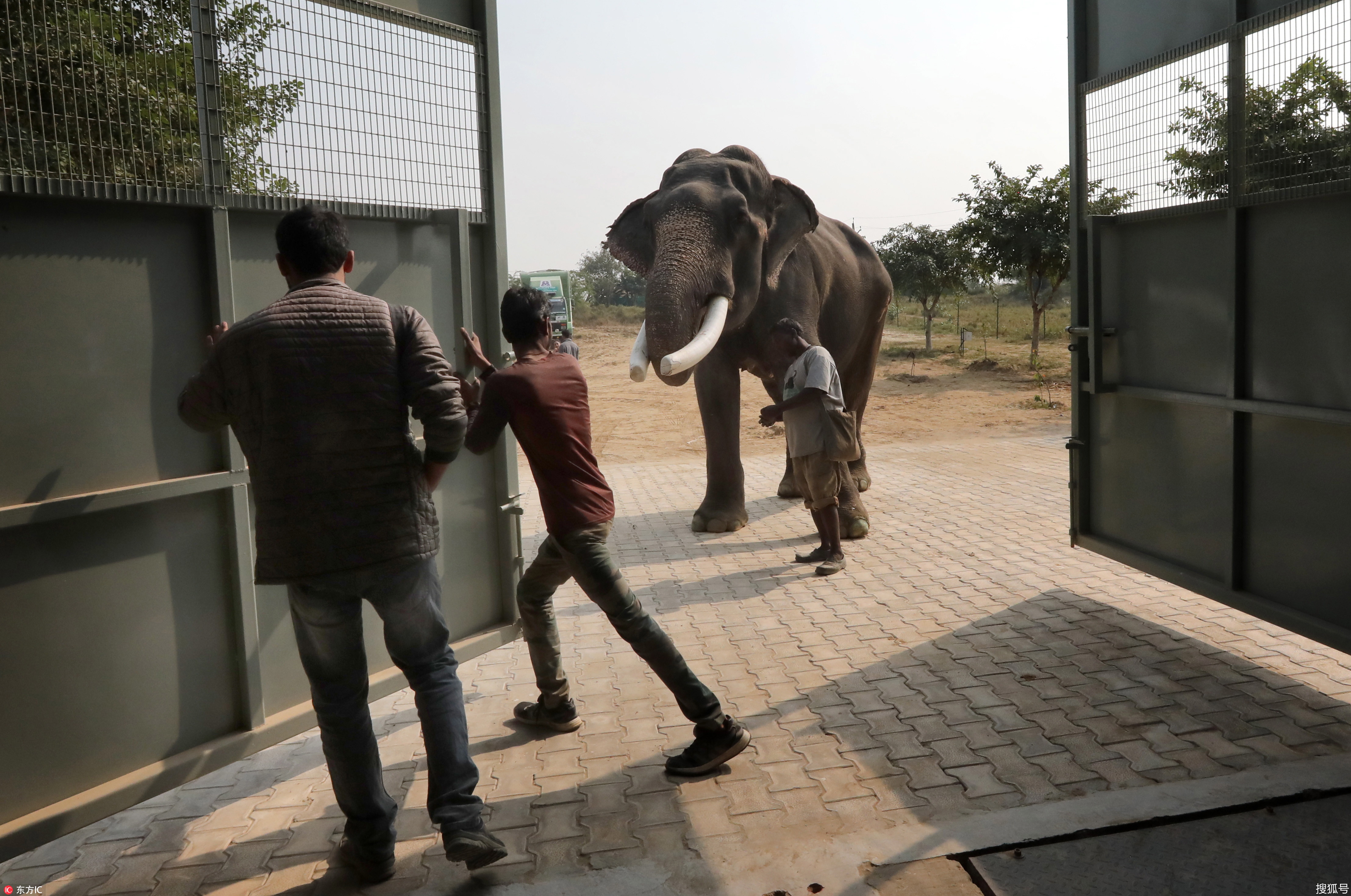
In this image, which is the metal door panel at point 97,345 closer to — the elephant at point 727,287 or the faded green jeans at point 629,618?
the faded green jeans at point 629,618

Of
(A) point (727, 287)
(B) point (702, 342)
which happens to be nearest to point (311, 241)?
(B) point (702, 342)

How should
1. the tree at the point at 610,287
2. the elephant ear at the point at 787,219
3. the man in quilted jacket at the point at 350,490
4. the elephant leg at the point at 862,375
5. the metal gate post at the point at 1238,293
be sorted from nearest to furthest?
the man in quilted jacket at the point at 350,490 < the metal gate post at the point at 1238,293 < the elephant ear at the point at 787,219 < the elephant leg at the point at 862,375 < the tree at the point at 610,287

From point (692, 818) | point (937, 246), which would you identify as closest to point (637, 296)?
point (937, 246)

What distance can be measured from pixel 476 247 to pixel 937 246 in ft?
91.2

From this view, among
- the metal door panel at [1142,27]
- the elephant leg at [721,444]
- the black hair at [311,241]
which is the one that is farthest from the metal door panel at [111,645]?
the elephant leg at [721,444]

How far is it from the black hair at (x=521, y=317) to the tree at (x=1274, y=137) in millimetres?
3115

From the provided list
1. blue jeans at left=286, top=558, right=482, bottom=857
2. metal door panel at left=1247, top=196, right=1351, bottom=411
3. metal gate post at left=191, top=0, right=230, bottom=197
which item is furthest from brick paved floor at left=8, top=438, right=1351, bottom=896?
metal gate post at left=191, top=0, right=230, bottom=197

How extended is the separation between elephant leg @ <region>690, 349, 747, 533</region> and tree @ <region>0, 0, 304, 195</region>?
5.03 meters

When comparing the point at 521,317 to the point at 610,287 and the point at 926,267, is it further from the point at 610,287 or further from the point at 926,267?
the point at 610,287

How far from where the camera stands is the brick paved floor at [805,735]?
11.6ft

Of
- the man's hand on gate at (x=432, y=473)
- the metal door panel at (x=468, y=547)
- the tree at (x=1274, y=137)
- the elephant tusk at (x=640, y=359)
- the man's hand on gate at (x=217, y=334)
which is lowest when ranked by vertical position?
the metal door panel at (x=468, y=547)

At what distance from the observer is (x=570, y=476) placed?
3.97 meters

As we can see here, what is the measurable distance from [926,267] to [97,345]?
29.3 m

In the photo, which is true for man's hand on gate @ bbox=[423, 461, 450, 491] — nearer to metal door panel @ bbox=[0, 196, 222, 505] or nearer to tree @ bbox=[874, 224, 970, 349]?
metal door panel @ bbox=[0, 196, 222, 505]
